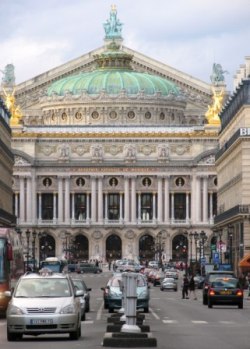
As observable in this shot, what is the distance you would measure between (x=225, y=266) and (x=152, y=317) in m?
65.6

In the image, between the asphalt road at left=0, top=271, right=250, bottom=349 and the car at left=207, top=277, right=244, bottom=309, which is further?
the car at left=207, top=277, right=244, bottom=309

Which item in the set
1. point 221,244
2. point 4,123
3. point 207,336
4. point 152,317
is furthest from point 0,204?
point 207,336

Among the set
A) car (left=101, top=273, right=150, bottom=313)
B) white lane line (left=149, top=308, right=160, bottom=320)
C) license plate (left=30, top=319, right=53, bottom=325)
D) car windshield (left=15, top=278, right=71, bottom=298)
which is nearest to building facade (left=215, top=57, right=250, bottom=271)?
white lane line (left=149, top=308, right=160, bottom=320)

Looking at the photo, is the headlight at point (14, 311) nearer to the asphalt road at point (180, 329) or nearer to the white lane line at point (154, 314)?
the asphalt road at point (180, 329)

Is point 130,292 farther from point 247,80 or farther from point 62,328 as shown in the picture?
point 247,80

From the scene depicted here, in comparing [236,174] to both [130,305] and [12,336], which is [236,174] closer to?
[12,336]

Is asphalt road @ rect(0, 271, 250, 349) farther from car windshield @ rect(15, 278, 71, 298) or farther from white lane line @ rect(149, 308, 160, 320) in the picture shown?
car windshield @ rect(15, 278, 71, 298)

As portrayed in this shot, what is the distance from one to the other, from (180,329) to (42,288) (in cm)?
813

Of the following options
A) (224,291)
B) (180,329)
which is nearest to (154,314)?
(224,291)

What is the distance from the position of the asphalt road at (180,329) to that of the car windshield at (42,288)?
1323 mm

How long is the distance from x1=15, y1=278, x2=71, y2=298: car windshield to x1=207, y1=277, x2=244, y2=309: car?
31484 millimetres

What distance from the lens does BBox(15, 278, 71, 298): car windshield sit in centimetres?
5306

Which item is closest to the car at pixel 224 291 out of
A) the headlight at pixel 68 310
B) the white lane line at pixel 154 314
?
the white lane line at pixel 154 314

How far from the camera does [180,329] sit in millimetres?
60125
